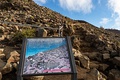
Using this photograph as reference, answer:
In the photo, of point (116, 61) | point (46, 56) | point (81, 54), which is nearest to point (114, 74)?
point (116, 61)

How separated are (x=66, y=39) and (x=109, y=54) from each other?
6.35 metres

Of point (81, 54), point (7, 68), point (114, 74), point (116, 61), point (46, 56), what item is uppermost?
point (46, 56)

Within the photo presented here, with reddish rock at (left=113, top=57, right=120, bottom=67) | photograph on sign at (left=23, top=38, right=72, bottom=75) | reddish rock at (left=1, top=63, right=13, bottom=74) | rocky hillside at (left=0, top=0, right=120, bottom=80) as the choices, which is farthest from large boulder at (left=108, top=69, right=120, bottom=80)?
reddish rock at (left=1, top=63, right=13, bottom=74)

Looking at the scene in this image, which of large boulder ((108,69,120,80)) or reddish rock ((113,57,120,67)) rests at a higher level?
reddish rock ((113,57,120,67))

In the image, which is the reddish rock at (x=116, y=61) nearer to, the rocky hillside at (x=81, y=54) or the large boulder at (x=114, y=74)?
the rocky hillside at (x=81, y=54)

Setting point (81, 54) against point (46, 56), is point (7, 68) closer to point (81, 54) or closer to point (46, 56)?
point (46, 56)

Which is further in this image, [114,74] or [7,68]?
[114,74]

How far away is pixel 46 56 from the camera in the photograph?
692cm

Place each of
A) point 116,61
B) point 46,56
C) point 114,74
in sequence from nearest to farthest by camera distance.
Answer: point 46,56, point 114,74, point 116,61

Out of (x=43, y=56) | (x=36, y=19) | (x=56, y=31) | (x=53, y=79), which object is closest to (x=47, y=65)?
(x=43, y=56)

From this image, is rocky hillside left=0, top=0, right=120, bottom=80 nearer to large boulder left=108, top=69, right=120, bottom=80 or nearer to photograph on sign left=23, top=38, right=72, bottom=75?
large boulder left=108, top=69, right=120, bottom=80

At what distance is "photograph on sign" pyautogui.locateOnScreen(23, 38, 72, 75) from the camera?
6.50 m

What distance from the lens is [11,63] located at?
905 centimetres

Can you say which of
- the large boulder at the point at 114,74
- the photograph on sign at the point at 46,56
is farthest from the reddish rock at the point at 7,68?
the large boulder at the point at 114,74
